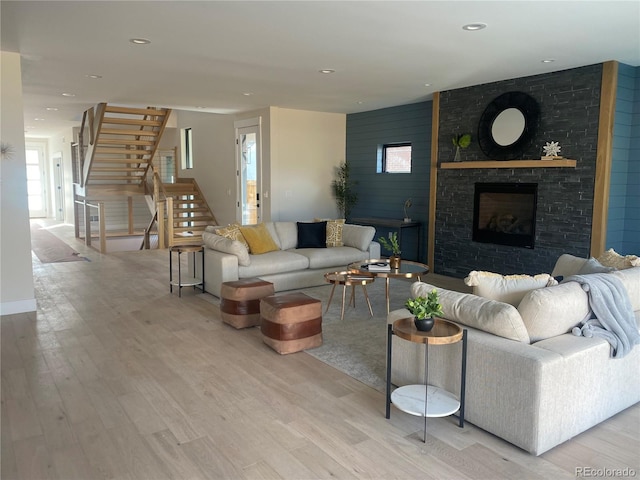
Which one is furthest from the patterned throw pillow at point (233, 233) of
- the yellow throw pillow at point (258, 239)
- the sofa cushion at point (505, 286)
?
the sofa cushion at point (505, 286)

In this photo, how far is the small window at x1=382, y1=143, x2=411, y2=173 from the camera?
8.03 m

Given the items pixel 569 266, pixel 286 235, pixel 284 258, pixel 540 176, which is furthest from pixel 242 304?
pixel 540 176

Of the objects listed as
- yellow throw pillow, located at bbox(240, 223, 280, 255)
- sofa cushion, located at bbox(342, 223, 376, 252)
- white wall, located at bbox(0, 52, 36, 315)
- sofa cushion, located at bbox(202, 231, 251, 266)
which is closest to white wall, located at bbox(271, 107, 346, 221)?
sofa cushion, located at bbox(342, 223, 376, 252)

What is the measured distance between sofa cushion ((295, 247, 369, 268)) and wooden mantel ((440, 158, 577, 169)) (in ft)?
5.72

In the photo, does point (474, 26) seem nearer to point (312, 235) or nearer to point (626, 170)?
point (626, 170)

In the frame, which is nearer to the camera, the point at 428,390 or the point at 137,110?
the point at 428,390

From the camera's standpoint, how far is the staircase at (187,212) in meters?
10.2

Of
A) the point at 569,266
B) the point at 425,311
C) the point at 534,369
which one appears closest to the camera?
the point at 534,369

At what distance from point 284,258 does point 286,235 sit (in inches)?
28.0

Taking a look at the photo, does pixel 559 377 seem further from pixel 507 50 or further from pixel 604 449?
pixel 507 50

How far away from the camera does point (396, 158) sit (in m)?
8.27

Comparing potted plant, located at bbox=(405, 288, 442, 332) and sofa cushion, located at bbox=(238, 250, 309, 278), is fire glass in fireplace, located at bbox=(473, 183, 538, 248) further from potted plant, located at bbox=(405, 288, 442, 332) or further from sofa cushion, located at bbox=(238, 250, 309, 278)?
potted plant, located at bbox=(405, 288, 442, 332)

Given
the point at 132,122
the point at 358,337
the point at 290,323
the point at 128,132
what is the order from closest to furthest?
the point at 290,323 → the point at 358,337 → the point at 132,122 → the point at 128,132

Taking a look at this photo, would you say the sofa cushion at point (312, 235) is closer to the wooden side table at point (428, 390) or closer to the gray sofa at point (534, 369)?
the gray sofa at point (534, 369)
